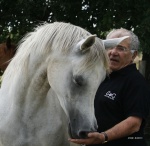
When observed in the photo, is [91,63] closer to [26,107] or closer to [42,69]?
[42,69]

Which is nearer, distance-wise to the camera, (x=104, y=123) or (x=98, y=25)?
(x=104, y=123)

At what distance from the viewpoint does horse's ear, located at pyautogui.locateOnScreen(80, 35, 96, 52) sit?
98.1 inches

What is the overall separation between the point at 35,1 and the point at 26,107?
391 cm

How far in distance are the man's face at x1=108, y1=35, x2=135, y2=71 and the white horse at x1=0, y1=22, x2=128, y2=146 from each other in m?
0.26

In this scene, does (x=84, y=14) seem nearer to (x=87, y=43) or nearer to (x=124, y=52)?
(x=124, y=52)

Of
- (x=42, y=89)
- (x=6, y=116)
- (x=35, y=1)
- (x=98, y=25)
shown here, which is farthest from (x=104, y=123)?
(x=35, y=1)

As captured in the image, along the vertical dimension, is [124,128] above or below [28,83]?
below

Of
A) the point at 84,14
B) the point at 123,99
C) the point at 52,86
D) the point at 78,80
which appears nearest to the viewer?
the point at 78,80

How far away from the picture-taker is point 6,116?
3039 millimetres

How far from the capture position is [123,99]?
294cm

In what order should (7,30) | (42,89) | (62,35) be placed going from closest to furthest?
(62,35) < (42,89) < (7,30)

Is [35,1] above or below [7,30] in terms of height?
above

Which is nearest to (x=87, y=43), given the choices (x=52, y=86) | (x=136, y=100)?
(x=52, y=86)

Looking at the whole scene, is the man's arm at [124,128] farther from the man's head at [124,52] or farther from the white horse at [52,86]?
the man's head at [124,52]
